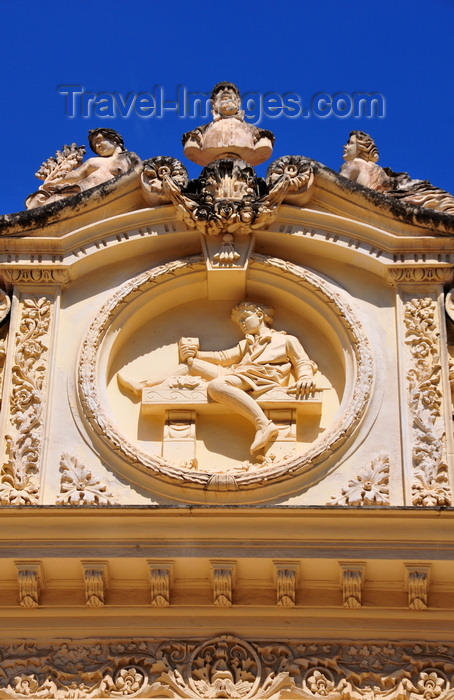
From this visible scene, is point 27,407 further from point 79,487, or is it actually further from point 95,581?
point 95,581

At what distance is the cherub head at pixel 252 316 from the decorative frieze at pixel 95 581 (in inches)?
114

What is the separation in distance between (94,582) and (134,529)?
0.51 m

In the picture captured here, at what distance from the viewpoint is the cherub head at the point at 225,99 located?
16562mm

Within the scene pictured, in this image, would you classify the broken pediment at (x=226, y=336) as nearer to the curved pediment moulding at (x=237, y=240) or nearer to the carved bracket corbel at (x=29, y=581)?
the curved pediment moulding at (x=237, y=240)

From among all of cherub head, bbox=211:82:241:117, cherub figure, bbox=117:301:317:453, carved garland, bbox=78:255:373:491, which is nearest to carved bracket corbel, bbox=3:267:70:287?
carved garland, bbox=78:255:373:491

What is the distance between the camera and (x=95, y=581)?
521 inches

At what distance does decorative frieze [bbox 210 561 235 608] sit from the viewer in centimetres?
1318

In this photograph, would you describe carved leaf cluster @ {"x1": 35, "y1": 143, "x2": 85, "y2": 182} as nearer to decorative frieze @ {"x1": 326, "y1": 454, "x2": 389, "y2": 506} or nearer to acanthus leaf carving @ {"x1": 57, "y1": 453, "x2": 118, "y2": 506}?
acanthus leaf carving @ {"x1": 57, "y1": 453, "x2": 118, "y2": 506}

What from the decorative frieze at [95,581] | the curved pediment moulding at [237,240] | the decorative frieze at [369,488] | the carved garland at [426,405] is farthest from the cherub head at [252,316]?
the decorative frieze at [95,581]

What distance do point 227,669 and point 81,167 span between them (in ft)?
18.0

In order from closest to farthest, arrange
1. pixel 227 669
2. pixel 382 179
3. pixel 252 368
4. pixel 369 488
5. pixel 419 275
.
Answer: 1. pixel 227 669
2. pixel 369 488
3. pixel 252 368
4. pixel 419 275
5. pixel 382 179

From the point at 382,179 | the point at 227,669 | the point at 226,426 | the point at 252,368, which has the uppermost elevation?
the point at 382,179

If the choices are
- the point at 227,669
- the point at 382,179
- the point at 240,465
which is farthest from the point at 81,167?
the point at 227,669

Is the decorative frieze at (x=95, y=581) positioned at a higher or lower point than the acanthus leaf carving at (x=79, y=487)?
lower
